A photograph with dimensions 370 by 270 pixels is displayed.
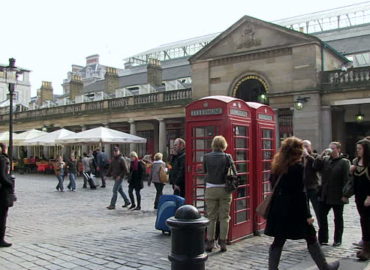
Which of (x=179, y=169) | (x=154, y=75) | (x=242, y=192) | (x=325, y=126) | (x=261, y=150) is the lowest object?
(x=242, y=192)

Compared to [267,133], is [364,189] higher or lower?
lower

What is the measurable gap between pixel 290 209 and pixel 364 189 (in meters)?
2.16

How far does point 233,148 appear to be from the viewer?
7.66 m

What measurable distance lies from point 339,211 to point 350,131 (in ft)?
56.7

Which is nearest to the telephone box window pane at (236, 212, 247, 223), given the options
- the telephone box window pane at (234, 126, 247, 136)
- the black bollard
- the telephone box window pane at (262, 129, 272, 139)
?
the telephone box window pane at (234, 126, 247, 136)

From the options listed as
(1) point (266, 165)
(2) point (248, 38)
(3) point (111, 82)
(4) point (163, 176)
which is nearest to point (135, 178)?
(4) point (163, 176)

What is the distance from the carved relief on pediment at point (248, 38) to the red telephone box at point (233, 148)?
15.0 m

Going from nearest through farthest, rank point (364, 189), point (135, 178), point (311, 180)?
point (364, 189) < point (311, 180) < point (135, 178)

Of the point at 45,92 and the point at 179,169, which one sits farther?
the point at 45,92

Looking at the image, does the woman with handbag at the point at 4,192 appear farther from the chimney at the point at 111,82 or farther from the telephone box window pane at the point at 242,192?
the chimney at the point at 111,82

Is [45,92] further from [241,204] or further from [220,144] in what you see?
[220,144]

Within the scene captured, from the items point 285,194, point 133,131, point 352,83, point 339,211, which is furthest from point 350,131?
point 285,194

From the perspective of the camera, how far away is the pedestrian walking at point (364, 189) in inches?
261

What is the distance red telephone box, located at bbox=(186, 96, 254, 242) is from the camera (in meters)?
7.75
